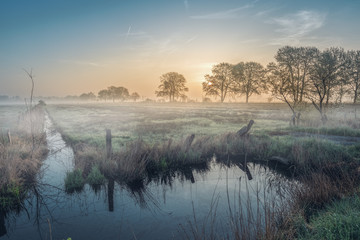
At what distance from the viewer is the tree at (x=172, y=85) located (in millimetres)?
91525

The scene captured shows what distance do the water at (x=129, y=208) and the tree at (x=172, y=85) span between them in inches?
3290

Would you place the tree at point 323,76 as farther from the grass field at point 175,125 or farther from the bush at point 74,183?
the bush at point 74,183

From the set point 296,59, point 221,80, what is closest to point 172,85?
point 221,80

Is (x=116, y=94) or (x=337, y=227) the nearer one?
(x=337, y=227)

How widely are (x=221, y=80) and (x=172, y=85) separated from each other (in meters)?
27.5

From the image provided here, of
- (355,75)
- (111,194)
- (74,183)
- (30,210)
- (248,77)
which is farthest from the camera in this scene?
(248,77)

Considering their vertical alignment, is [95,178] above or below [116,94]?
below

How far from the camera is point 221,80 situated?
7106 centimetres

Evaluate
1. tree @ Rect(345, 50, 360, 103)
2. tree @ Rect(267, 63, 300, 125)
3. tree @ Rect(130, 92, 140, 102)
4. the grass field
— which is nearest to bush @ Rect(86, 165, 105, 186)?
the grass field

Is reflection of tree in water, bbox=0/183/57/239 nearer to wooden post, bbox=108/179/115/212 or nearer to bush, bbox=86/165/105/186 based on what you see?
bush, bbox=86/165/105/186

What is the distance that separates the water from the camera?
589cm

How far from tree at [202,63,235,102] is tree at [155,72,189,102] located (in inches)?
818

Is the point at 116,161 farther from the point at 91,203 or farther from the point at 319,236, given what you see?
the point at 319,236

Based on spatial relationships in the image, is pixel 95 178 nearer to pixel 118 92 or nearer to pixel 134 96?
pixel 118 92
